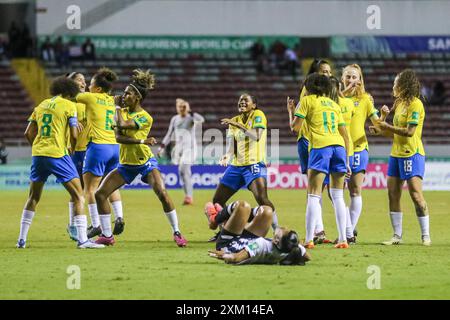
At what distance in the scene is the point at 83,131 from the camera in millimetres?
14008

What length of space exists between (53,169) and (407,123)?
464 cm

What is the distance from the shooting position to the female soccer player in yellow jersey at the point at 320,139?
1218 cm

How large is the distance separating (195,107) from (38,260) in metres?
25.9

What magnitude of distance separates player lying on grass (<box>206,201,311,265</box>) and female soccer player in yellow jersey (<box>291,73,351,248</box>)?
1.09m

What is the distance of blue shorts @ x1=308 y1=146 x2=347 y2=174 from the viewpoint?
12.2 m

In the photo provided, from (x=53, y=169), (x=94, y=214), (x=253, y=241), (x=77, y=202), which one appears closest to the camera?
(x=253, y=241)

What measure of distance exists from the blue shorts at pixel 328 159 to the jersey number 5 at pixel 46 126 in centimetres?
327

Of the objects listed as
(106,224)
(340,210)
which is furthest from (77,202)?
(340,210)

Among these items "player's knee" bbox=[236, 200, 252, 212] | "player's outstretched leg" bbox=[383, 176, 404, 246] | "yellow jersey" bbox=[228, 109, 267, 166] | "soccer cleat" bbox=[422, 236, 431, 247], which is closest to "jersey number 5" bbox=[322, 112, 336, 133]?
"yellow jersey" bbox=[228, 109, 267, 166]

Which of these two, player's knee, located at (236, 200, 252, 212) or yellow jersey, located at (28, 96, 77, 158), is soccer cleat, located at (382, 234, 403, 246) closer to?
player's knee, located at (236, 200, 252, 212)

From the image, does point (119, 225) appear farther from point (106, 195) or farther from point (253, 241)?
point (253, 241)

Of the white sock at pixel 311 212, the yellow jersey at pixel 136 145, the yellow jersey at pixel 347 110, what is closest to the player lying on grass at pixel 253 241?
the white sock at pixel 311 212
